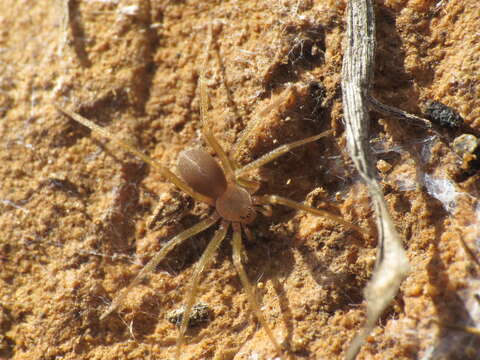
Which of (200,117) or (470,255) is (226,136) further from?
(470,255)

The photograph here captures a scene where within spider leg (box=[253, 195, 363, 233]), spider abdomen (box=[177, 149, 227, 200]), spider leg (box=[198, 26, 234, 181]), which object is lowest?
spider leg (box=[253, 195, 363, 233])

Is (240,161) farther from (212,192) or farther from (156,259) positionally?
(156,259)

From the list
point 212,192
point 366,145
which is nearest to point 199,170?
point 212,192

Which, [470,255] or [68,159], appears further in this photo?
[68,159]

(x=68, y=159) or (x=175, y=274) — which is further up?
(x=68, y=159)

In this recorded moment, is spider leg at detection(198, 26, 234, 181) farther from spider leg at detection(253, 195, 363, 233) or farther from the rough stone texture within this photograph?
spider leg at detection(253, 195, 363, 233)

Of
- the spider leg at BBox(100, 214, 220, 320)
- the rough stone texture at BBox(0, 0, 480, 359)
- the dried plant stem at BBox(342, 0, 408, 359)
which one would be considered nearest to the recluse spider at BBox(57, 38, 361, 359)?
the spider leg at BBox(100, 214, 220, 320)

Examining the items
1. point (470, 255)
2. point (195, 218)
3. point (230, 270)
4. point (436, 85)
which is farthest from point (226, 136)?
point (470, 255)

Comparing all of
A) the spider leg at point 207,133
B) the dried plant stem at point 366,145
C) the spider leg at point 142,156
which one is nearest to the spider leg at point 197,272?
the spider leg at point 142,156
